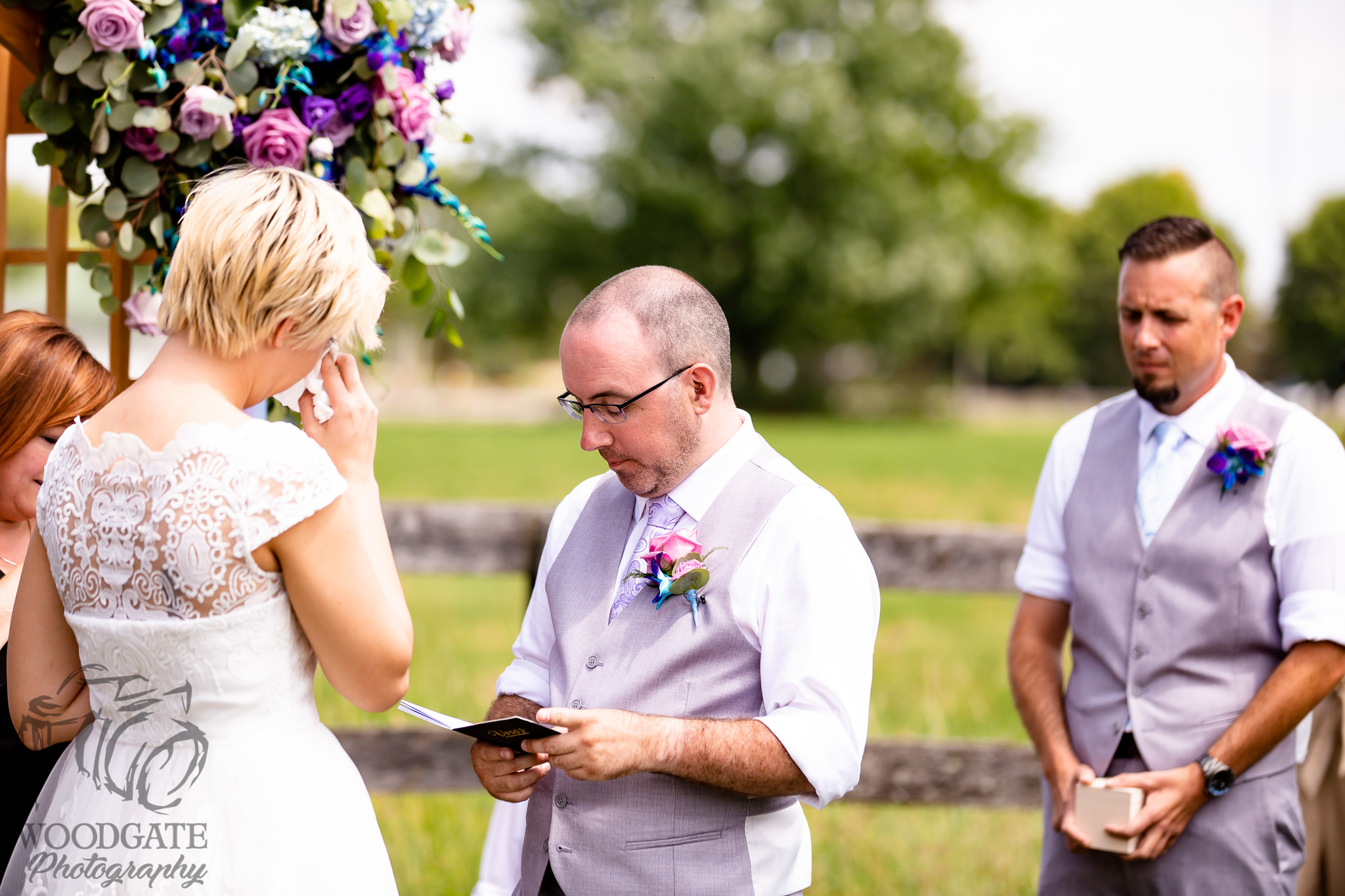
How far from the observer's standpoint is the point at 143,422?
2.01 metres

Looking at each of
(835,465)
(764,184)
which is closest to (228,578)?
(835,465)

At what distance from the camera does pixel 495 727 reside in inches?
86.9

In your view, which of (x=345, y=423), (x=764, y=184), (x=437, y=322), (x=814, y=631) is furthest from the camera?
(x=764, y=184)

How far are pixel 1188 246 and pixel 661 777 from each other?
211cm

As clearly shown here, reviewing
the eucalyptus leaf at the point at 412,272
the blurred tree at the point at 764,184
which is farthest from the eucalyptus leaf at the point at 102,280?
the blurred tree at the point at 764,184

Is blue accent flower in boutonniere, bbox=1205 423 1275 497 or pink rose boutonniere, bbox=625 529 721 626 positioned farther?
blue accent flower in boutonniere, bbox=1205 423 1275 497

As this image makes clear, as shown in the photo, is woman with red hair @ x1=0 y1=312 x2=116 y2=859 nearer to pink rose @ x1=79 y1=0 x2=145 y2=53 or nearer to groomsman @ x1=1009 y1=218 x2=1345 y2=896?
pink rose @ x1=79 y1=0 x2=145 y2=53

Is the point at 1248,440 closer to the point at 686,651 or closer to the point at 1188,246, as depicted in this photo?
the point at 1188,246

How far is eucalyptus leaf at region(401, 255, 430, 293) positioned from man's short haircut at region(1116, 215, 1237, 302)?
2018 millimetres

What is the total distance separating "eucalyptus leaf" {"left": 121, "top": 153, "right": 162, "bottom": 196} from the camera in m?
2.78

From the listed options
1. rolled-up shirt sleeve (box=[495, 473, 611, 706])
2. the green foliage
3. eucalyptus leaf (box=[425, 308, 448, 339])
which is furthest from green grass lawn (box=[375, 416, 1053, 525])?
rolled-up shirt sleeve (box=[495, 473, 611, 706])

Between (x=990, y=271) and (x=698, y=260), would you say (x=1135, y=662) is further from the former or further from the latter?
(x=990, y=271)

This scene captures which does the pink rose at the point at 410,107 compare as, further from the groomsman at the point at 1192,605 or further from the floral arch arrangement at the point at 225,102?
the groomsman at the point at 1192,605

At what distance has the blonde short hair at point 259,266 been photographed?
199 cm
